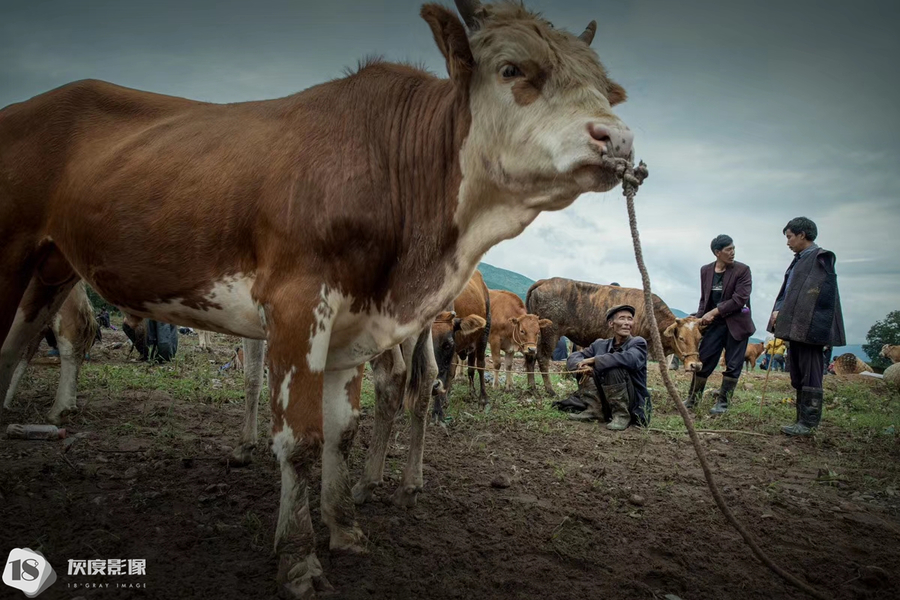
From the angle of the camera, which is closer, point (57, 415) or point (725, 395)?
point (57, 415)

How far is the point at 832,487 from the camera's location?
4.92 metres

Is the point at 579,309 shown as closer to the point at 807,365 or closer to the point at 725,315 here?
the point at 725,315

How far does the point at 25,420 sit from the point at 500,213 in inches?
206

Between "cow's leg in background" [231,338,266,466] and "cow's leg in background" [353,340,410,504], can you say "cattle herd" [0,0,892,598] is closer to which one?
"cow's leg in background" [353,340,410,504]

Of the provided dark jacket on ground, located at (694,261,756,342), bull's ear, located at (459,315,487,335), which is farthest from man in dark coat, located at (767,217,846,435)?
bull's ear, located at (459,315,487,335)

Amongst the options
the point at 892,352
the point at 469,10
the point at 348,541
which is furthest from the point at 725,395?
the point at 892,352

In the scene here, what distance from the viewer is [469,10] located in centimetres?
273

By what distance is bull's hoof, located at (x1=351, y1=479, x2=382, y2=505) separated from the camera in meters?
A: 4.03

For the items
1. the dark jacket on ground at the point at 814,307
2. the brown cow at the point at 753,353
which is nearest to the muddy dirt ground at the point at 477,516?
the dark jacket on ground at the point at 814,307

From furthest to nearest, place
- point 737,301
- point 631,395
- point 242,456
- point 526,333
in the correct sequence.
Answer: point 526,333, point 737,301, point 631,395, point 242,456

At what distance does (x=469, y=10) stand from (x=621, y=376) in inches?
227

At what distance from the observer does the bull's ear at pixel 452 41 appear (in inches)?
97.6

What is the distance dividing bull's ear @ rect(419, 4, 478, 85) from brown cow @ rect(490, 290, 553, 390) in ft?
28.6

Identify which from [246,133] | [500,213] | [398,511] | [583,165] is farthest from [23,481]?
[583,165]
